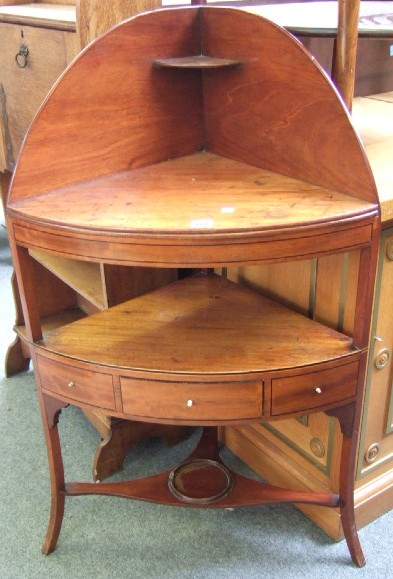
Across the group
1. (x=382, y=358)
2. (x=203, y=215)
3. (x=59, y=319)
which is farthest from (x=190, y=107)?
(x=59, y=319)

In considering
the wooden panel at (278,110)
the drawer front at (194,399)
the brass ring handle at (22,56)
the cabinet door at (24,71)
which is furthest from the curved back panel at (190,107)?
the brass ring handle at (22,56)

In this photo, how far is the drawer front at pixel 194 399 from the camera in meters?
1.27

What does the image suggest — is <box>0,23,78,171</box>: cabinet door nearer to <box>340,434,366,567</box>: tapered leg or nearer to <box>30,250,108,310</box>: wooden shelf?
<box>30,250,108,310</box>: wooden shelf

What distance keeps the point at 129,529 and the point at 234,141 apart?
3.52ft

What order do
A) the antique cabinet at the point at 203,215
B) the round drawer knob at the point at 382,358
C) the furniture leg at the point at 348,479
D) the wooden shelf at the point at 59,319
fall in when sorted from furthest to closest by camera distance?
1. the wooden shelf at the point at 59,319
2. the round drawer knob at the point at 382,358
3. the furniture leg at the point at 348,479
4. the antique cabinet at the point at 203,215

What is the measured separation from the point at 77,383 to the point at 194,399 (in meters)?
0.27

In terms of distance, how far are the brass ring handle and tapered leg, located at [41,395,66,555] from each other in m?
0.97

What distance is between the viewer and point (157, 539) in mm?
1679

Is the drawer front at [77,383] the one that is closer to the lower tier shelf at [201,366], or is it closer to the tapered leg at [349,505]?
the lower tier shelf at [201,366]

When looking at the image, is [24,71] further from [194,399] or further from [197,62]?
[194,399]

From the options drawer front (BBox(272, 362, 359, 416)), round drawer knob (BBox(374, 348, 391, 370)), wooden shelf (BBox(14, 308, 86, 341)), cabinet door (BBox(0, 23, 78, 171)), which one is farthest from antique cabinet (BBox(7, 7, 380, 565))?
wooden shelf (BBox(14, 308, 86, 341))

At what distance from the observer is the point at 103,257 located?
116 cm

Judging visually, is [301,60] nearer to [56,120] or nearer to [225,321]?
[56,120]

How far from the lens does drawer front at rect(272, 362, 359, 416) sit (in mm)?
1287
